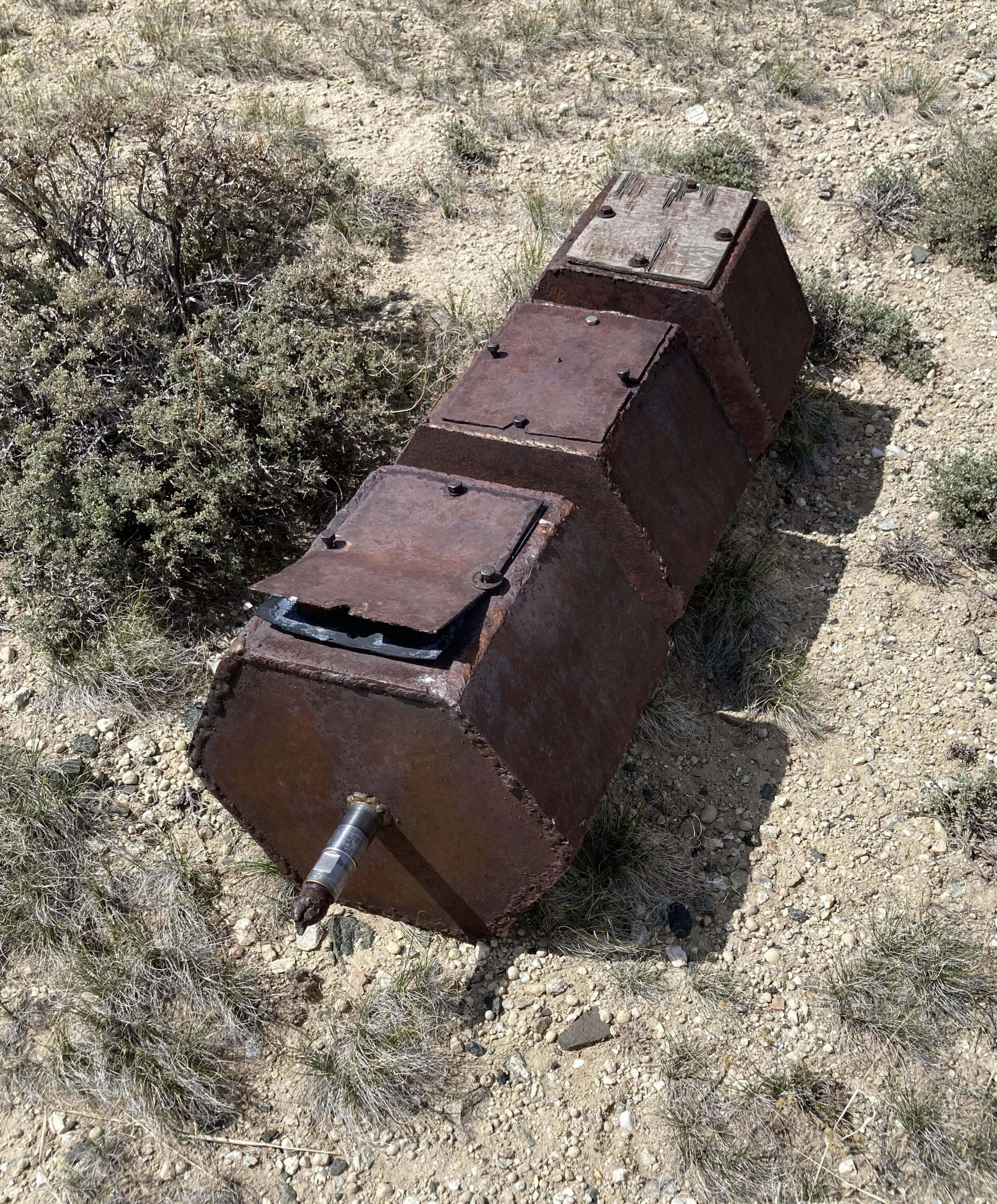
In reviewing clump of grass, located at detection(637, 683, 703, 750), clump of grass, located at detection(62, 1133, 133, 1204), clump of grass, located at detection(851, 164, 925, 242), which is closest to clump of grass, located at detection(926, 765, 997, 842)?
clump of grass, located at detection(637, 683, 703, 750)

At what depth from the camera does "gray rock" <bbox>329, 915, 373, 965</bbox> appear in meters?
3.14

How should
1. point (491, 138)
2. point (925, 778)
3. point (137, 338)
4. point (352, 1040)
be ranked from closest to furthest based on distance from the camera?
point (352, 1040) → point (925, 778) → point (137, 338) → point (491, 138)

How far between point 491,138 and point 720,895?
4638 mm

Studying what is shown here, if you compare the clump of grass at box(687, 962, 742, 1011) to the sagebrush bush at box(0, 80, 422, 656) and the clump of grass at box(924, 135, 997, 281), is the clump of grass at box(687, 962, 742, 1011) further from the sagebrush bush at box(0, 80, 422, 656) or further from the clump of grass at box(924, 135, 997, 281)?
the clump of grass at box(924, 135, 997, 281)

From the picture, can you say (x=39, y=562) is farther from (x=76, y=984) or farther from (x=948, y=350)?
(x=948, y=350)

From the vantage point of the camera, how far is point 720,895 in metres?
3.24

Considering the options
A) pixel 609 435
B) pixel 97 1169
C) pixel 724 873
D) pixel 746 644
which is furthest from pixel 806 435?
pixel 97 1169

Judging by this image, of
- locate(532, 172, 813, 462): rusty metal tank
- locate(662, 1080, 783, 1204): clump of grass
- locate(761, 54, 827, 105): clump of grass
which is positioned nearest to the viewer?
locate(662, 1080, 783, 1204): clump of grass

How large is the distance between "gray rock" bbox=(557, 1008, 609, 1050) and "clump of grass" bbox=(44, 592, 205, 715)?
175 cm

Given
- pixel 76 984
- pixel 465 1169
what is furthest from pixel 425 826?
pixel 76 984

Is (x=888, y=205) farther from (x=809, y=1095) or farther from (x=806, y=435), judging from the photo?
(x=809, y=1095)

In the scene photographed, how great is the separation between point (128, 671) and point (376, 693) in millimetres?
1610

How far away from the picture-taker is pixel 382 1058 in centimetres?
285

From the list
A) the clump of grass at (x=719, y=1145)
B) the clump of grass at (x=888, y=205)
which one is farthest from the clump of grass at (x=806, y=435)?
Answer: the clump of grass at (x=719, y=1145)
